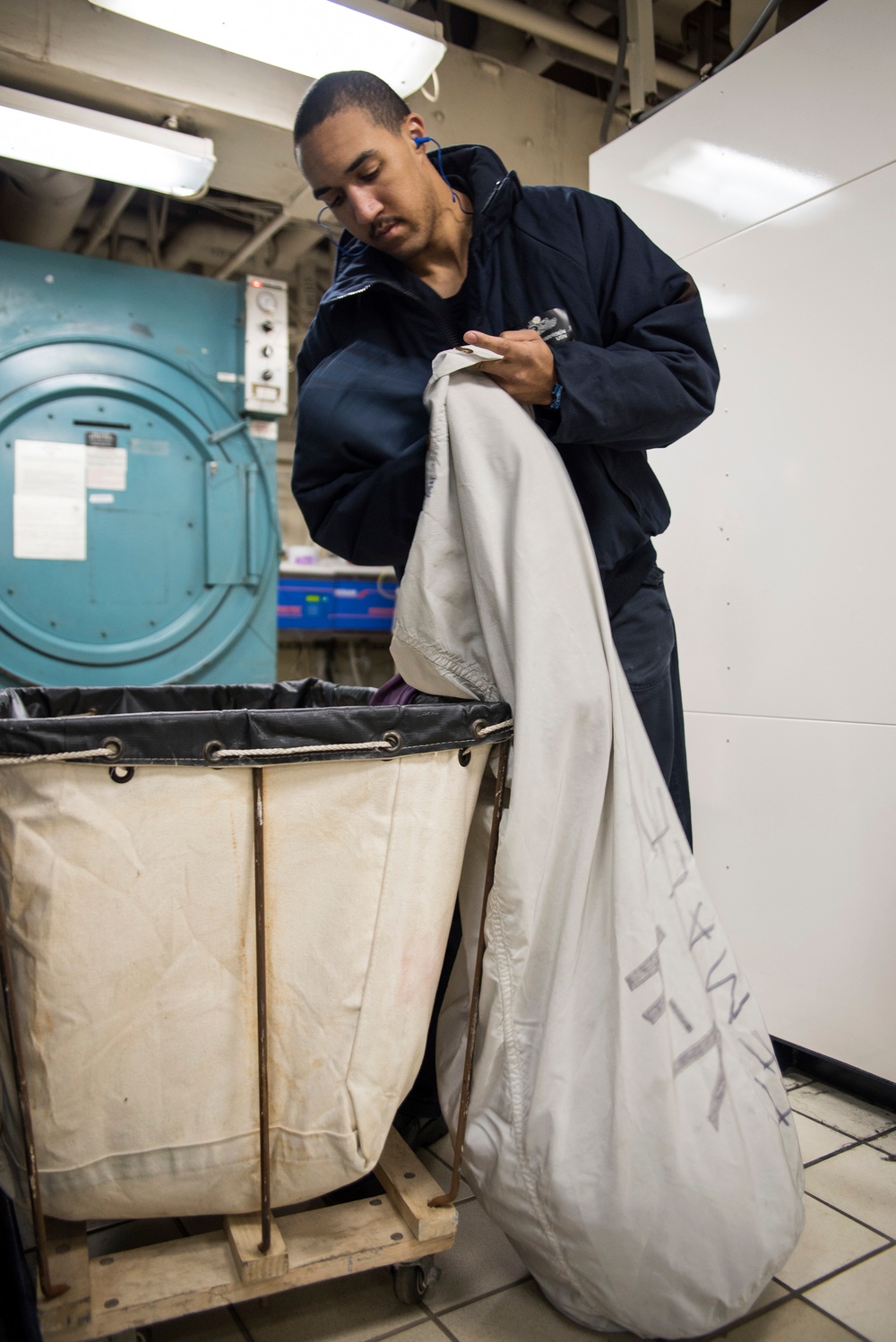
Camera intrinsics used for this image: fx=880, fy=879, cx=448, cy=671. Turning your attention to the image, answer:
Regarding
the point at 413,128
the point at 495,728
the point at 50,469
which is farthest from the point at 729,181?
the point at 50,469

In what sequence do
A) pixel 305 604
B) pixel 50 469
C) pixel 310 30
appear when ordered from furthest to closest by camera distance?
1. pixel 305 604
2. pixel 50 469
3. pixel 310 30

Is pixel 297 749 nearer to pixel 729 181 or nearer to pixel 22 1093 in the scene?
pixel 22 1093

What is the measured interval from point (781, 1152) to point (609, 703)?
0.56m

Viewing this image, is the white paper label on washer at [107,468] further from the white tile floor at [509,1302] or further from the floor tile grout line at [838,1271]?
the floor tile grout line at [838,1271]

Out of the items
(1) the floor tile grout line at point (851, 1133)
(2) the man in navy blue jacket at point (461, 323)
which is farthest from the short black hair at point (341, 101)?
(1) the floor tile grout line at point (851, 1133)

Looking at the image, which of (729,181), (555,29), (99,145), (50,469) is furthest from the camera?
(50,469)

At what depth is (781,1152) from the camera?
1.03 metres

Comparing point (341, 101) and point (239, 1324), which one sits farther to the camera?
point (341, 101)

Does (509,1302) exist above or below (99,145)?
below

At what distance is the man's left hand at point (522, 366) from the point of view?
3.44 ft

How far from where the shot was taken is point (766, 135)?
181 centimetres

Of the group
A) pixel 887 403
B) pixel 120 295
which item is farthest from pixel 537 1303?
pixel 120 295

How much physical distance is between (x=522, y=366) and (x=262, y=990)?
779mm

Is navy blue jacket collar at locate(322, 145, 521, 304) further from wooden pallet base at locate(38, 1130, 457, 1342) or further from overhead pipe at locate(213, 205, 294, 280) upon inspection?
overhead pipe at locate(213, 205, 294, 280)
